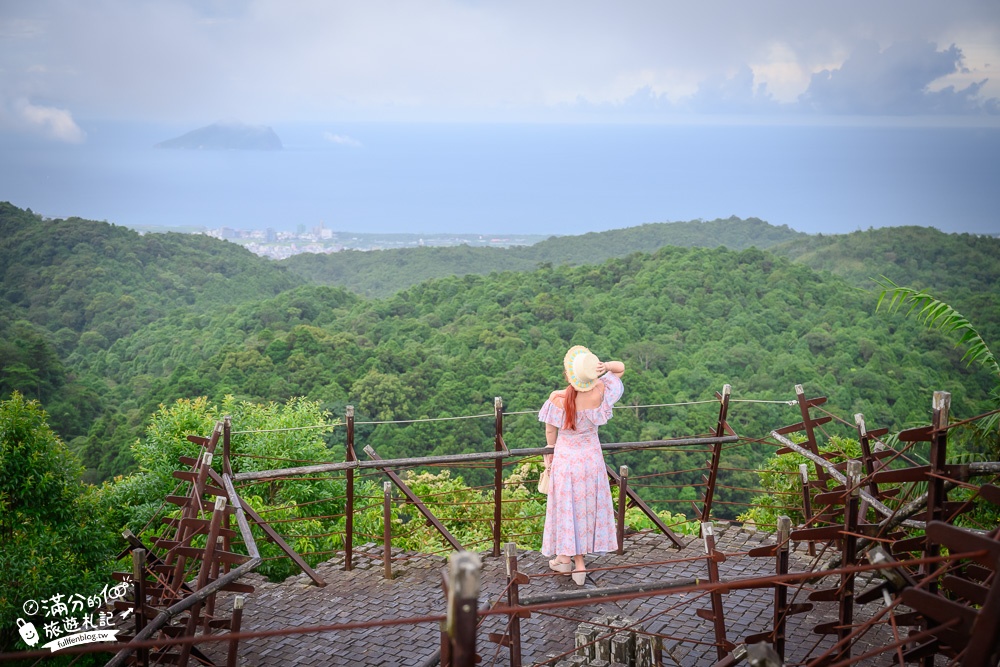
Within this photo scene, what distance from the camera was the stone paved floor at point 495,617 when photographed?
4.95 m

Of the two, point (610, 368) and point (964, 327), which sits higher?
point (964, 327)

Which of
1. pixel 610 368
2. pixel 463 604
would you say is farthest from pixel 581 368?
pixel 463 604

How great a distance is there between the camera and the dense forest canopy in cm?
2153

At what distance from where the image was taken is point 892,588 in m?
3.38

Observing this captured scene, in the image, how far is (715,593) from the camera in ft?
13.1

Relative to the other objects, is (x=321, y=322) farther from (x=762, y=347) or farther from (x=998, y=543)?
(x=998, y=543)

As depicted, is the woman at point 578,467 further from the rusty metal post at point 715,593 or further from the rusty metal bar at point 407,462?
the rusty metal post at point 715,593

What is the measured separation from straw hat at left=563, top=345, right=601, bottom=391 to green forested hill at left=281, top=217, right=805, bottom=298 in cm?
3745

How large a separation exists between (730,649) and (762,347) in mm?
22036

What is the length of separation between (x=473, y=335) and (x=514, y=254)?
2021 cm

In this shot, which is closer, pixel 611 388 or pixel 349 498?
pixel 611 388

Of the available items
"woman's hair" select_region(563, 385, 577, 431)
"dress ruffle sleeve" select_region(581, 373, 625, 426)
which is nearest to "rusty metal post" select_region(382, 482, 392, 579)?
"woman's hair" select_region(563, 385, 577, 431)

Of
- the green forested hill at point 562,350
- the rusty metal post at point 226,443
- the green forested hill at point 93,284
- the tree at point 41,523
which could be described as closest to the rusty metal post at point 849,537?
the rusty metal post at point 226,443

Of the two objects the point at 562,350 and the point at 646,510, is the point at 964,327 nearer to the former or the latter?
the point at 646,510
